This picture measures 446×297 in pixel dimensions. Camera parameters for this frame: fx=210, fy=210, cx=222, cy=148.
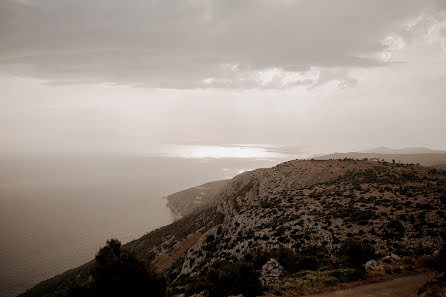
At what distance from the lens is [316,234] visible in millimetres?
25047

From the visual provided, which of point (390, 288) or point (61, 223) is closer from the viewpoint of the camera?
point (390, 288)

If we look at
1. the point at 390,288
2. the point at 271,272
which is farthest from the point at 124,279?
the point at 390,288

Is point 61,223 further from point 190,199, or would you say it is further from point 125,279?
point 125,279

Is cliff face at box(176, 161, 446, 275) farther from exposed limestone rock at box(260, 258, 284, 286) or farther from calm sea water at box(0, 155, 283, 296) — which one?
calm sea water at box(0, 155, 283, 296)

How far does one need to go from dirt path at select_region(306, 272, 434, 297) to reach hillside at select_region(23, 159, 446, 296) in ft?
5.37

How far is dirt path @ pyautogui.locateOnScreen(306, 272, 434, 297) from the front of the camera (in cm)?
1303

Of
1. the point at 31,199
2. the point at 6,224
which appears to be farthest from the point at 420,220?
the point at 31,199

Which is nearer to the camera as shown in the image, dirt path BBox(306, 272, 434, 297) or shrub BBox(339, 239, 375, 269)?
dirt path BBox(306, 272, 434, 297)

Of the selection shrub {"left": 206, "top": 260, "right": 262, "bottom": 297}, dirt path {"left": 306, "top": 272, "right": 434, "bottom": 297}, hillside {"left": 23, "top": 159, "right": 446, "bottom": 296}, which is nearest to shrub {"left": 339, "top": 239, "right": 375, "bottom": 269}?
hillside {"left": 23, "top": 159, "right": 446, "bottom": 296}

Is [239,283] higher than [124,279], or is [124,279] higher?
[124,279]

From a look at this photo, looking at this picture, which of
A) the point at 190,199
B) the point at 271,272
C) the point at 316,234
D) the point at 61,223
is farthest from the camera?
the point at 190,199

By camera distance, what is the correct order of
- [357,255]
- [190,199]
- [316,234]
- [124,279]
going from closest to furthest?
[124,279] < [357,255] < [316,234] < [190,199]

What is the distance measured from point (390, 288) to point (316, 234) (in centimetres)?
1153

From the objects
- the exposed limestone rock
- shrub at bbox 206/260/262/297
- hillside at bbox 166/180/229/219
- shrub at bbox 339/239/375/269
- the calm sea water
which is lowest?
the calm sea water
